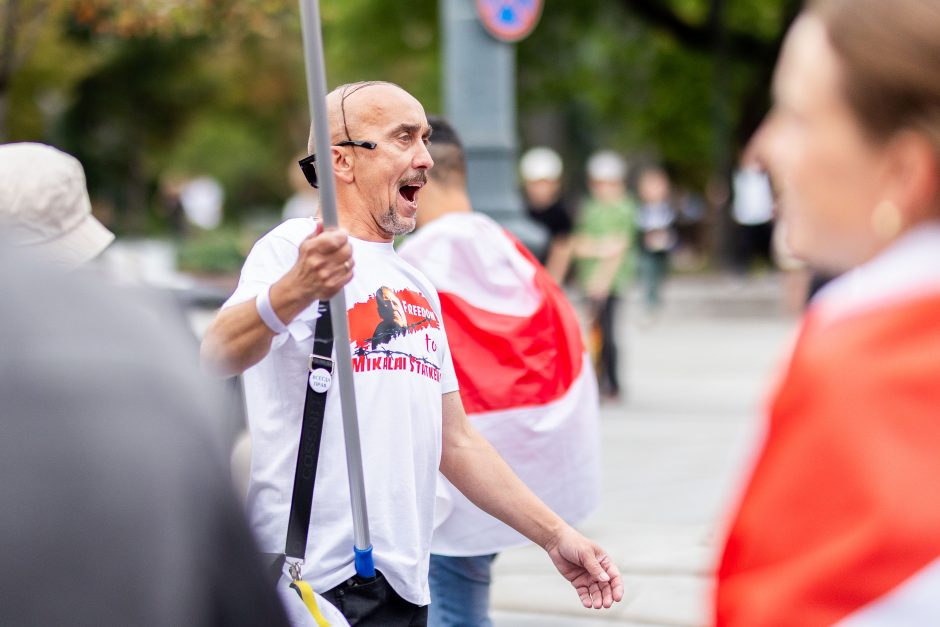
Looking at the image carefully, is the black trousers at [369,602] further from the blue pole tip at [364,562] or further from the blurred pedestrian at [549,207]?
the blurred pedestrian at [549,207]

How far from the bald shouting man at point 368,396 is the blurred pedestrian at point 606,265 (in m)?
7.49

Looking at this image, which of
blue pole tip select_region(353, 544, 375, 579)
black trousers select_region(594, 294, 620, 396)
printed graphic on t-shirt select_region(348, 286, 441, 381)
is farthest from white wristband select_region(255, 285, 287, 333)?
black trousers select_region(594, 294, 620, 396)

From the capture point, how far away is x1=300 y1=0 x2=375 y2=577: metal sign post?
213 cm

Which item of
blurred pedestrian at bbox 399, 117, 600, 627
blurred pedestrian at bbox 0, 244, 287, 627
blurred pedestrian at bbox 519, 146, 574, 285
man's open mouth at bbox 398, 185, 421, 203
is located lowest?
blurred pedestrian at bbox 519, 146, 574, 285

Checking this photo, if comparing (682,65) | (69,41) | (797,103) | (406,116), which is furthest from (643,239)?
(69,41)

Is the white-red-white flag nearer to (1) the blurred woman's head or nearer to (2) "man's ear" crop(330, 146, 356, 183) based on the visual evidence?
(2) "man's ear" crop(330, 146, 356, 183)

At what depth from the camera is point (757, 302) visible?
17.0 meters

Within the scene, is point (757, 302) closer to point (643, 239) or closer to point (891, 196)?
point (643, 239)

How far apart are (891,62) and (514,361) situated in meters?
2.57

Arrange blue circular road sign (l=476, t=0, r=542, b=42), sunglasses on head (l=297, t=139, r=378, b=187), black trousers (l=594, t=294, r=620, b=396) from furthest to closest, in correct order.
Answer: black trousers (l=594, t=294, r=620, b=396)
blue circular road sign (l=476, t=0, r=542, b=42)
sunglasses on head (l=297, t=139, r=378, b=187)

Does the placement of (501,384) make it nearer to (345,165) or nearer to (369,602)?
(345,165)

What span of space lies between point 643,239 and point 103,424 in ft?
52.7

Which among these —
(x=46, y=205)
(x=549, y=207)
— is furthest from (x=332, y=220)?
(x=549, y=207)

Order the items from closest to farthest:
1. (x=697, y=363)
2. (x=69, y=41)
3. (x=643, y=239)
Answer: (x=697, y=363) < (x=643, y=239) < (x=69, y=41)
